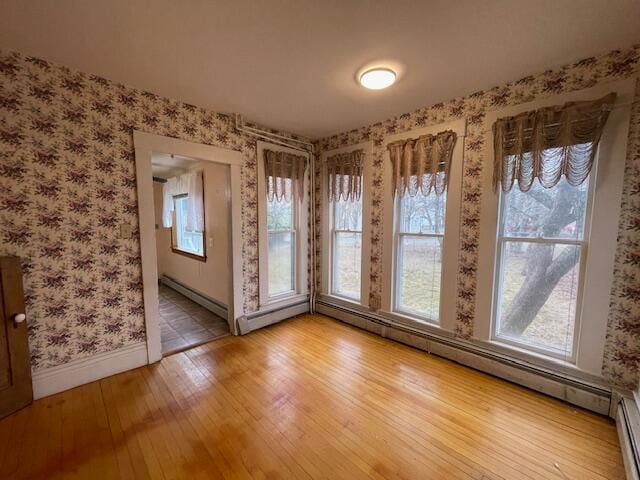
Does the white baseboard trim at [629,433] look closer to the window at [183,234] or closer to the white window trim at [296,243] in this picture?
the white window trim at [296,243]

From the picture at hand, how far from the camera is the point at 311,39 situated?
5.37 ft

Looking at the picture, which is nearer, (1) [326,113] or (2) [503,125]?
(2) [503,125]

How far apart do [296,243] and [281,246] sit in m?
0.24

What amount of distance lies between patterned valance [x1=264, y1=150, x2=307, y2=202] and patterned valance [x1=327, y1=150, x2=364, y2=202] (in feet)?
1.39

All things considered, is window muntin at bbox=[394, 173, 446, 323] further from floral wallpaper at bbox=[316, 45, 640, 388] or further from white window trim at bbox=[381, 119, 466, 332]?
floral wallpaper at bbox=[316, 45, 640, 388]

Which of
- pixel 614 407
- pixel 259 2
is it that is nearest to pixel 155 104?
pixel 259 2

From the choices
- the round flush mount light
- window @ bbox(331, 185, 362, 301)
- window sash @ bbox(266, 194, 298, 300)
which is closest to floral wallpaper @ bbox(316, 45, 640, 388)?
window @ bbox(331, 185, 362, 301)

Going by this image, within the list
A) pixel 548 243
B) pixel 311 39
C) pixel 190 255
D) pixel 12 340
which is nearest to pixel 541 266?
pixel 548 243

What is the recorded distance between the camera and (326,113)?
2.80 m

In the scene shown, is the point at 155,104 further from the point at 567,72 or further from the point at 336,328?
the point at 567,72

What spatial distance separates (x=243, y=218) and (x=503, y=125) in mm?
2762

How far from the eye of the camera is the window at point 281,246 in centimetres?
351

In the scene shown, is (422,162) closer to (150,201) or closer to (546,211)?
(546,211)

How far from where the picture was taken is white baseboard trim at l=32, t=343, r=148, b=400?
1.97 metres
